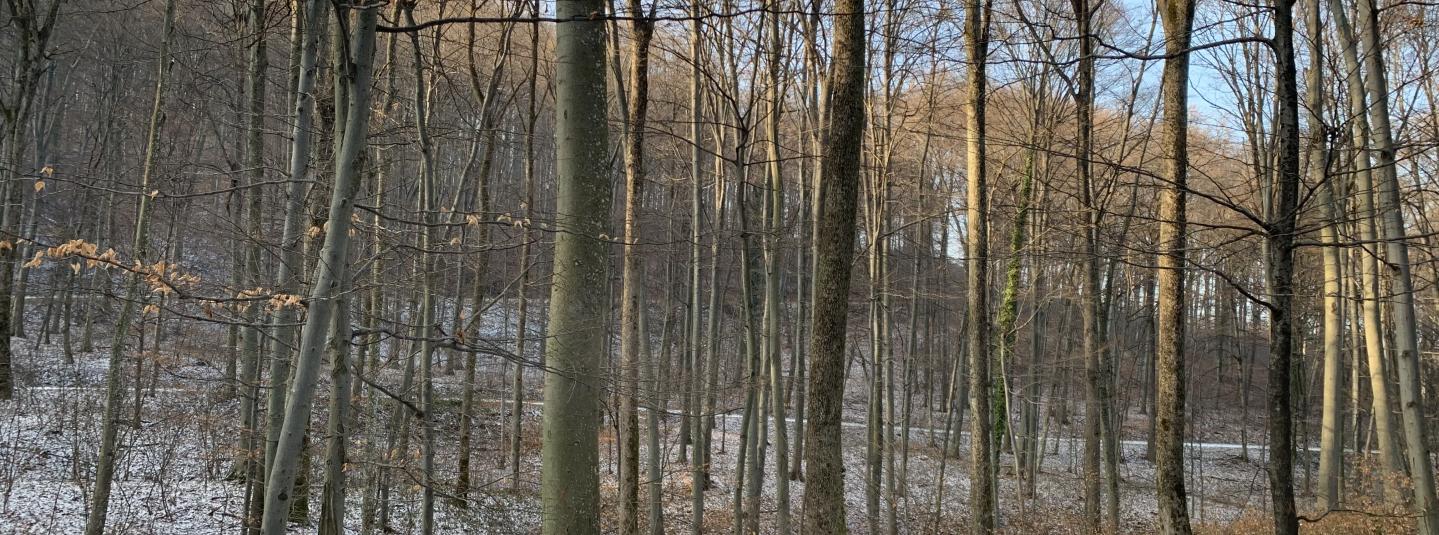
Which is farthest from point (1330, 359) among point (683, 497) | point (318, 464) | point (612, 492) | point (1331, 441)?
point (318, 464)

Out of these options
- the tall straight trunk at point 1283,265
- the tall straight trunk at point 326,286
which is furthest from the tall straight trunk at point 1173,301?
the tall straight trunk at point 326,286

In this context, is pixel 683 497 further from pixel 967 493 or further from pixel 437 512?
pixel 967 493

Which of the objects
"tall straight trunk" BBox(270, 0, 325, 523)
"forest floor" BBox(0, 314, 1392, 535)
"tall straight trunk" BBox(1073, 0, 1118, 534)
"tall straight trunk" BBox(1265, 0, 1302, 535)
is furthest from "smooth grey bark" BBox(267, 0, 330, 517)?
"tall straight trunk" BBox(1073, 0, 1118, 534)

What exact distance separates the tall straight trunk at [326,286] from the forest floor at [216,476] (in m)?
1.48

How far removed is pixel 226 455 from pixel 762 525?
858 centimetres

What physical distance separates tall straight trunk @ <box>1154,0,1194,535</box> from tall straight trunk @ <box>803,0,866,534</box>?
116 inches

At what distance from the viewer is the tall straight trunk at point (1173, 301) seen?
6.78m

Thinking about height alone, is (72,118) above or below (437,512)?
above

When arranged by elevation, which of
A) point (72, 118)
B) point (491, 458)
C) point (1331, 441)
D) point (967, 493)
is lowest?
point (967, 493)

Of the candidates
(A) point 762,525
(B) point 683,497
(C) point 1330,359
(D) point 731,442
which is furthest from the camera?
(D) point 731,442

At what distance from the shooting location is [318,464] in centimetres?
1108

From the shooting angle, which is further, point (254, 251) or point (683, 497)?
point (683, 497)

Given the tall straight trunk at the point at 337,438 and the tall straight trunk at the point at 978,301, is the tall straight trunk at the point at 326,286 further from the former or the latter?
the tall straight trunk at the point at 978,301

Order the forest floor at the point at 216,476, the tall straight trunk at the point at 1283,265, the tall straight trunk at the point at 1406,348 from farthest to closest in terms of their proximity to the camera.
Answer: the forest floor at the point at 216,476 → the tall straight trunk at the point at 1406,348 → the tall straight trunk at the point at 1283,265
